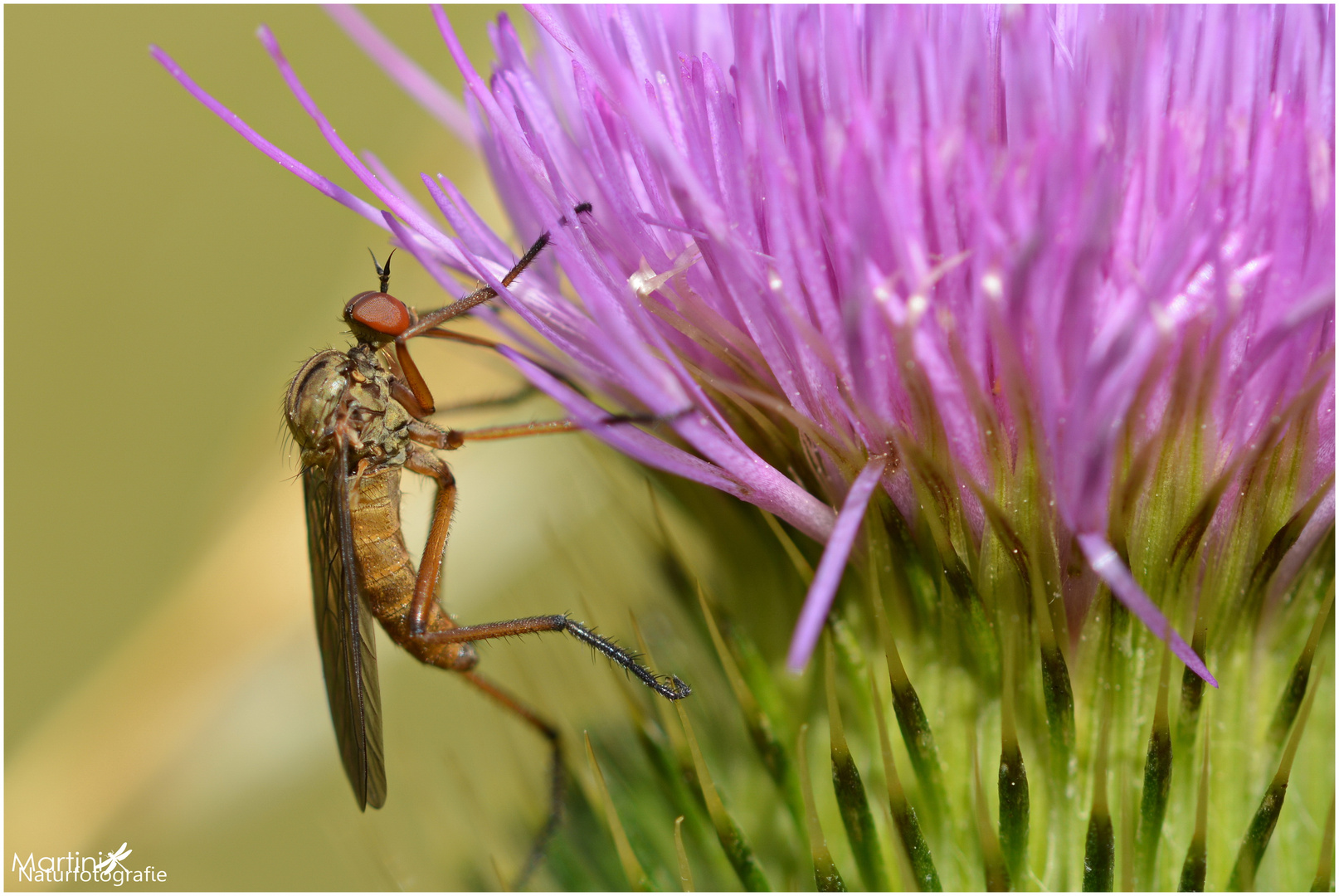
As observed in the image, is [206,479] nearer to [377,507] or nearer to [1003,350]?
[377,507]

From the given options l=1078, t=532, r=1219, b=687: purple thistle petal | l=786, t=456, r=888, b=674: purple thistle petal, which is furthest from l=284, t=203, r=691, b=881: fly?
l=1078, t=532, r=1219, b=687: purple thistle petal

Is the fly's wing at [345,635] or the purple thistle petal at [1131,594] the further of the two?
the fly's wing at [345,635]

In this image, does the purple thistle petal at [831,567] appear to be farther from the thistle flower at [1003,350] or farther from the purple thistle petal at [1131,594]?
the purple thistle petal at [1131,594]

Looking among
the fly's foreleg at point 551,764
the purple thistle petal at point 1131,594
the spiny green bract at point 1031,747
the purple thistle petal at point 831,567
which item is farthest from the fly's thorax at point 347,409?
the purple thistle petal at point 1131,594

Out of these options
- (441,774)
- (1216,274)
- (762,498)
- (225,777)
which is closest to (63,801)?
(225,777)

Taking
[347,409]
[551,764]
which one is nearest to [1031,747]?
[551,764]

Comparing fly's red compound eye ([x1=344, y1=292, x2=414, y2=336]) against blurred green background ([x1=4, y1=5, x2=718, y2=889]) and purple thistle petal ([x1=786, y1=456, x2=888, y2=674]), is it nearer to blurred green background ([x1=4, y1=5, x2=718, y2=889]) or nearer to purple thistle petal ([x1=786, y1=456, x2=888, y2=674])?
blurred green background ([x1=4, y1=5, x2=718, y2=889])
